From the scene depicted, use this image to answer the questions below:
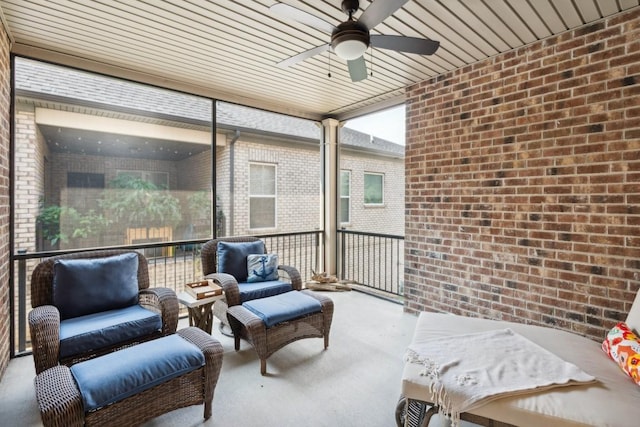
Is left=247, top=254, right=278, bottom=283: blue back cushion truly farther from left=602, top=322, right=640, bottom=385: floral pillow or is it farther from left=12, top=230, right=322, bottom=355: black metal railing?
left=602, top=322, right=640, bottom=385: floral pillow

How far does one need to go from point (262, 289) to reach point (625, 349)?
263 centimetres

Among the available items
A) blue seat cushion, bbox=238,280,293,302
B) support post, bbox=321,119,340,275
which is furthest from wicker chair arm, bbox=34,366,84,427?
support post, bbox=321,119,340,275

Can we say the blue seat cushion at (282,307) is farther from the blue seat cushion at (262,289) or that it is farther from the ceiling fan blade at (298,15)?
the ceiling fan blade at (298,15)

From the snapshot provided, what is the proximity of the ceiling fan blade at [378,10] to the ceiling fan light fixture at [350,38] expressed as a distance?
0.05 metres

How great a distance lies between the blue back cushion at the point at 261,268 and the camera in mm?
3227

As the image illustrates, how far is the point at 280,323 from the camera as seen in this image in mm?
2494

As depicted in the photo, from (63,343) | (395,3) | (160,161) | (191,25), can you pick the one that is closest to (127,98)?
(160,161)

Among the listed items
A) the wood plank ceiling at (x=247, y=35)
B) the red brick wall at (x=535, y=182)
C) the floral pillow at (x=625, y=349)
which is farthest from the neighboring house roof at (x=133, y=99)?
the floral pillow at (x=625, y=349)

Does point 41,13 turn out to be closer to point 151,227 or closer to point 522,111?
point 151,227

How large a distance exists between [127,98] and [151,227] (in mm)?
1456

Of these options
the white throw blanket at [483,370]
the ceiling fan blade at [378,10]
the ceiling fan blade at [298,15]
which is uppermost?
the ceiling fan blade at [298,15]

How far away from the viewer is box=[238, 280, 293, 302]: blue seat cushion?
2870 millimetres

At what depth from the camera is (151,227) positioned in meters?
3.49

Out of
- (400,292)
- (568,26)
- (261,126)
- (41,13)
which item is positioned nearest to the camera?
(41,13)
